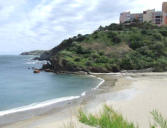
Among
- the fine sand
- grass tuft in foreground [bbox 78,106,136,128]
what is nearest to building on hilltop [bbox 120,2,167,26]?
the fine sand

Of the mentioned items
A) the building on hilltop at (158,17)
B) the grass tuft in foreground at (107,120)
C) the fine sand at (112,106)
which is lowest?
the fine sand at (112,106)

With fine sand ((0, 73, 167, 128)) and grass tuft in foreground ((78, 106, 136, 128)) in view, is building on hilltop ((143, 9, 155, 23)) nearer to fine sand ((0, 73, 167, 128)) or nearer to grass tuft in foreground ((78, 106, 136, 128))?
fine sand ((0, 73, 167, 128))

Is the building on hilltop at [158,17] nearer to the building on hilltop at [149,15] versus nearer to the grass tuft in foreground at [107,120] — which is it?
the building on hilltop at [149,15]

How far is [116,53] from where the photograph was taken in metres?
54.9

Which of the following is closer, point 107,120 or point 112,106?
point 107,120

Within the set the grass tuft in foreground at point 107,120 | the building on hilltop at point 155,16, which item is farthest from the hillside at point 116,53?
the grass tuft in foreground at point 107,120

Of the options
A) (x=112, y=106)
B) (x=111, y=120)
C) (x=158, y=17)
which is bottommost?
(x=112, y=106)

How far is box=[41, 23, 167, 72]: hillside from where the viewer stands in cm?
4728

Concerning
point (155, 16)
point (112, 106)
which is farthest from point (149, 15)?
point (112, 106)

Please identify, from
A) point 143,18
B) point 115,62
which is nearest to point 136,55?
Answer: point 115,62

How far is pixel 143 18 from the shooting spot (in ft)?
319

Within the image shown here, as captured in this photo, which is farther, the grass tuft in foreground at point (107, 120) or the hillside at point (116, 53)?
the hillside at point (116, 53)

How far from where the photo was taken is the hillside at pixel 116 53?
47281 millimetres

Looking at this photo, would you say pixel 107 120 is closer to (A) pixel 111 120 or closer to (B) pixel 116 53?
(A) pixel 111 120
